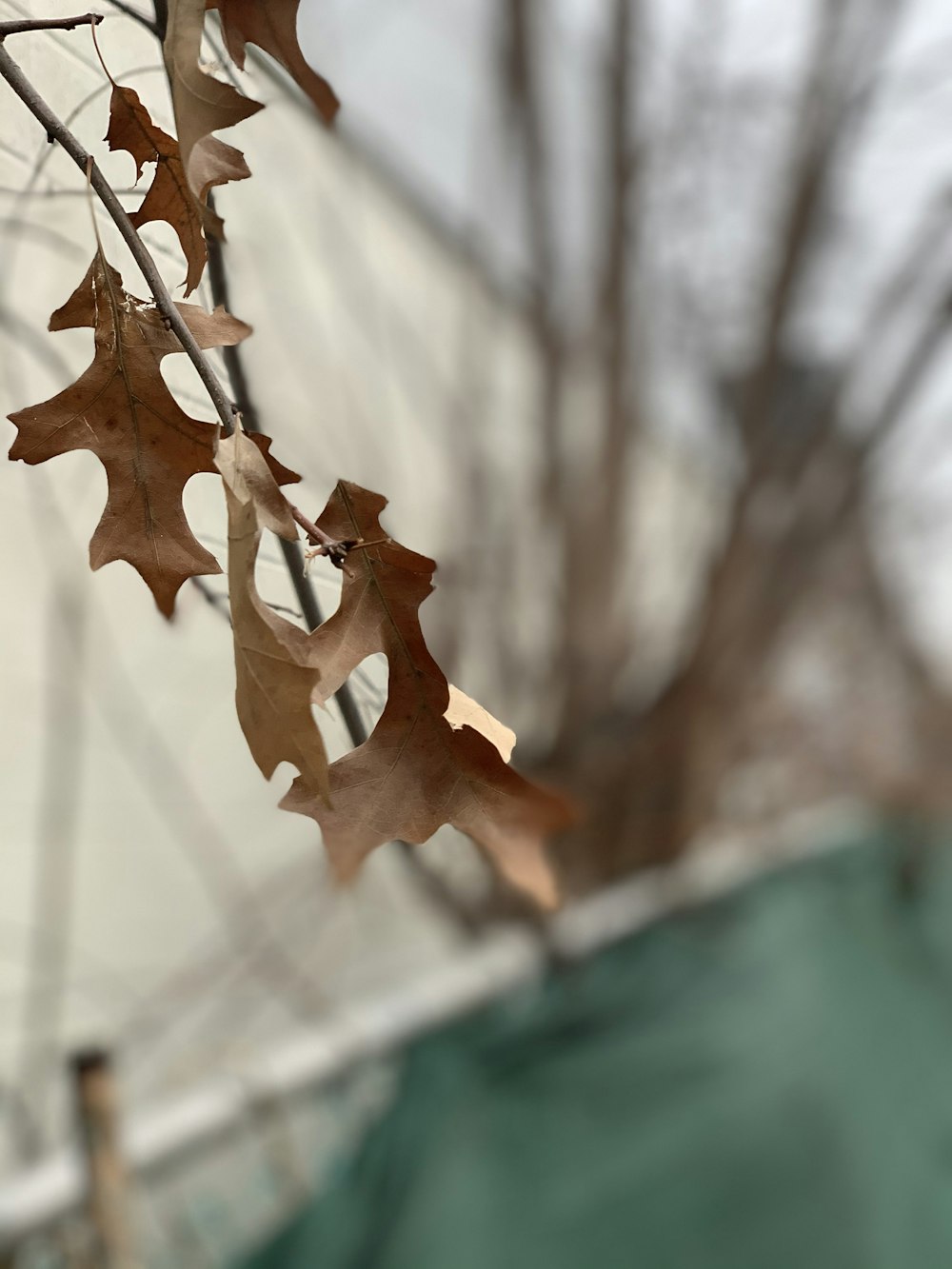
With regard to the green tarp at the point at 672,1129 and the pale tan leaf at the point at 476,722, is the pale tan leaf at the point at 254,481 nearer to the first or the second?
the pale tan leaf at the point at 476,722

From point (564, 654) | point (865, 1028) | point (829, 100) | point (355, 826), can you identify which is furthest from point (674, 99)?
point (355, 826)

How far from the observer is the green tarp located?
1.87ft

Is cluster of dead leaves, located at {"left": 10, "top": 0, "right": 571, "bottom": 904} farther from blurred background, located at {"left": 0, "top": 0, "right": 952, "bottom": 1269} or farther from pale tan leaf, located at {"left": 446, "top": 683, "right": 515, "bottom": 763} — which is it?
blurred background, located at {"left": 0, "top": 0, "right": 952, "bottom": 1269}

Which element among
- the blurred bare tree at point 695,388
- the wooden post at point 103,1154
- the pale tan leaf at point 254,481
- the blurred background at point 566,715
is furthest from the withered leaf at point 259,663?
the blurred bare tree at point 695,388

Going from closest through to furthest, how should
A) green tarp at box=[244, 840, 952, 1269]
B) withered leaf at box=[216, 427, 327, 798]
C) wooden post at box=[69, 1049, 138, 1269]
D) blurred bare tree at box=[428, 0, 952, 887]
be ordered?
withered leaf at box=[216, 427, 327, 798] → wooden post at box=[69, 1049, 138, 1269] → green tarp at box=[244, 840, 952, 1269] → blurred bare tree at box=[428, 0, 952, 887]

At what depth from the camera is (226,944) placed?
32.5 inches

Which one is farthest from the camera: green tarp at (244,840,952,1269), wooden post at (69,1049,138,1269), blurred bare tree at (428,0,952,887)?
blurred bare tree at (428,0,952,887)

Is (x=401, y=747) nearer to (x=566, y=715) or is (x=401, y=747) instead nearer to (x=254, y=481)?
(x=254, y=481)

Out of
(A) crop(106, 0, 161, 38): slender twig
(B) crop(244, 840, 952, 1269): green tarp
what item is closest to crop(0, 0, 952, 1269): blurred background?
(B) crop(244, 840, 952, 1269): green tarp

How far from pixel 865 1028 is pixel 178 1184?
1.62 ft

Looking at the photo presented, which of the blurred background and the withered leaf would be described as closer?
the withered leaf

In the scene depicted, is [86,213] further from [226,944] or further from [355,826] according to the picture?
[226,944]

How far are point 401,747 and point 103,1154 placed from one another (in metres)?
0.43

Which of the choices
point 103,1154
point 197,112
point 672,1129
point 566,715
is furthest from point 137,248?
point 566,715
